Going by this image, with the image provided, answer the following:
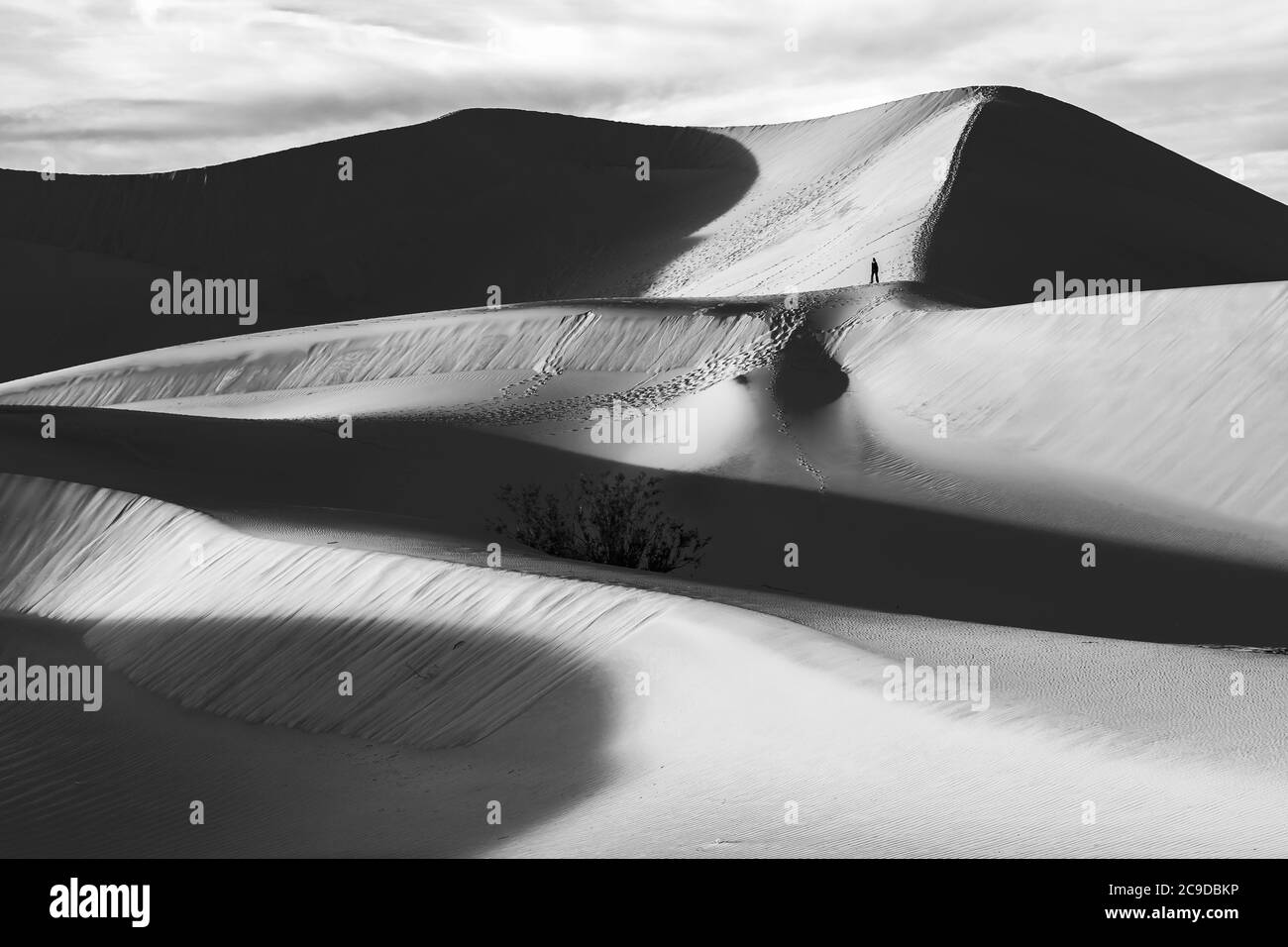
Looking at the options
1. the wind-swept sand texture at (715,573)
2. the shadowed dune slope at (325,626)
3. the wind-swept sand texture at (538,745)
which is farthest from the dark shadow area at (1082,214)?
the wind-swept sand texture at (538,745)

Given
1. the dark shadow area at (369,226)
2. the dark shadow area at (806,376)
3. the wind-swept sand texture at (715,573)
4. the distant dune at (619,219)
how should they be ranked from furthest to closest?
the dark shadow area at (369,226) → the distant dune at (619,219) → the dark shadow area at (806,376) → the wind-swept sand texture at (715,573)

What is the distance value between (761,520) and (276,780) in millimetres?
10929

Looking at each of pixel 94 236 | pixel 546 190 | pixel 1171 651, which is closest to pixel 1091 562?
pixel 1171 651

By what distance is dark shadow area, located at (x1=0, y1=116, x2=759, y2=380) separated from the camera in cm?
5584

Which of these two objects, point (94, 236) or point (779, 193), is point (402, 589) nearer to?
point (779, 193)

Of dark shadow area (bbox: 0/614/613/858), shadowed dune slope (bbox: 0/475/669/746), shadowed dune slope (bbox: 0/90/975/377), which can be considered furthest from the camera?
shadowed dune slope (bbox: 0/90/975/377)

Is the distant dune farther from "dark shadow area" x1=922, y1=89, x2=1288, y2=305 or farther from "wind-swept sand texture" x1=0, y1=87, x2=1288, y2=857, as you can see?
"wind-swept sand texture" x1=0, y1=87, x2=1288, y2=857

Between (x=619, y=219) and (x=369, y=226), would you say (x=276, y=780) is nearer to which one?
(x=619, y=219)

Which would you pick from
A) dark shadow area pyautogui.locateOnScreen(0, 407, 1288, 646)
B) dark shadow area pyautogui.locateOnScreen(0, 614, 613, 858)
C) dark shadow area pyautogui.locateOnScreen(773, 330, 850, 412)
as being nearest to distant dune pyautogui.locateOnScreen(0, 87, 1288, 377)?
dark shadow area pyautogui.locateOnScreen(773, 330, 850, 412)

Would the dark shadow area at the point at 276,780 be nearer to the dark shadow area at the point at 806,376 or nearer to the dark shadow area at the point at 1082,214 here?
the dark shadow area at the point at 806,376

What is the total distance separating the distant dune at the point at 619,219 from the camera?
42.0 metres

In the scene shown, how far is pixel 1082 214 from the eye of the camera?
44.2 meters

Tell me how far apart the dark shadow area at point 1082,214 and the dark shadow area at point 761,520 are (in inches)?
642

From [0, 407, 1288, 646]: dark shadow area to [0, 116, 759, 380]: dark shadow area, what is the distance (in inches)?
1226
